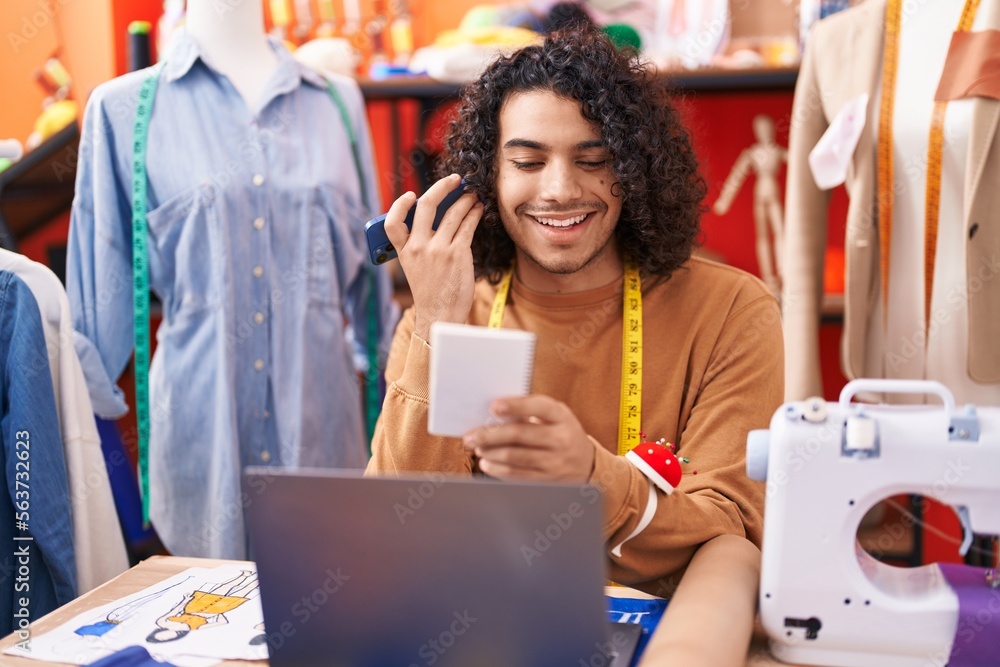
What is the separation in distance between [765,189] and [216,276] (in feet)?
6.30

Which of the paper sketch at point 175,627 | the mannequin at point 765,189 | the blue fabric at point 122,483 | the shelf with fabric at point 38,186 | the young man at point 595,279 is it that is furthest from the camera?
the shelf with fabric at point 38,186

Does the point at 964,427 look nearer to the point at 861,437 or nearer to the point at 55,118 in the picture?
the point at 861,437

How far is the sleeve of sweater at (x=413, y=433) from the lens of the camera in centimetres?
164

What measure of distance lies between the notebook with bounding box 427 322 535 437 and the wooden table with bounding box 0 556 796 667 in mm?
350

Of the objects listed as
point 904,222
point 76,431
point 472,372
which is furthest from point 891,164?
point 76,431

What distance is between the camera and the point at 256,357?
89.8 inches

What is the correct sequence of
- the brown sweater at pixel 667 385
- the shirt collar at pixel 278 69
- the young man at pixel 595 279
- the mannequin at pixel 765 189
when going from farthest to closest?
1. the mannequin at pixel 765 189
2. the shirt collar at pixel 278 69
3. the young man at pixel 595 279
4. the brown sweater at pixel 667 385

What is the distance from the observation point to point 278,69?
235 cm

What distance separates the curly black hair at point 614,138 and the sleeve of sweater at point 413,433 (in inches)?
16.5

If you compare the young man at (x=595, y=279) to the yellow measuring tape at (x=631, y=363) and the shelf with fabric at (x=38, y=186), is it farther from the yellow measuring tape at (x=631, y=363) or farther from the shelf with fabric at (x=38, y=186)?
the shelf with fabric at (x=38, y=186)

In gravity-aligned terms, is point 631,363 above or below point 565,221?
below

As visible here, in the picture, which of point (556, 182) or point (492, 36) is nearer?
point (556, 182)

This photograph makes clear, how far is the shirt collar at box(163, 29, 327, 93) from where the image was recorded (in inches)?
89.0

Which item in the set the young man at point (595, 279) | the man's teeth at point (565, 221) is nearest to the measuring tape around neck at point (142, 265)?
the young man at point (595, 279)
